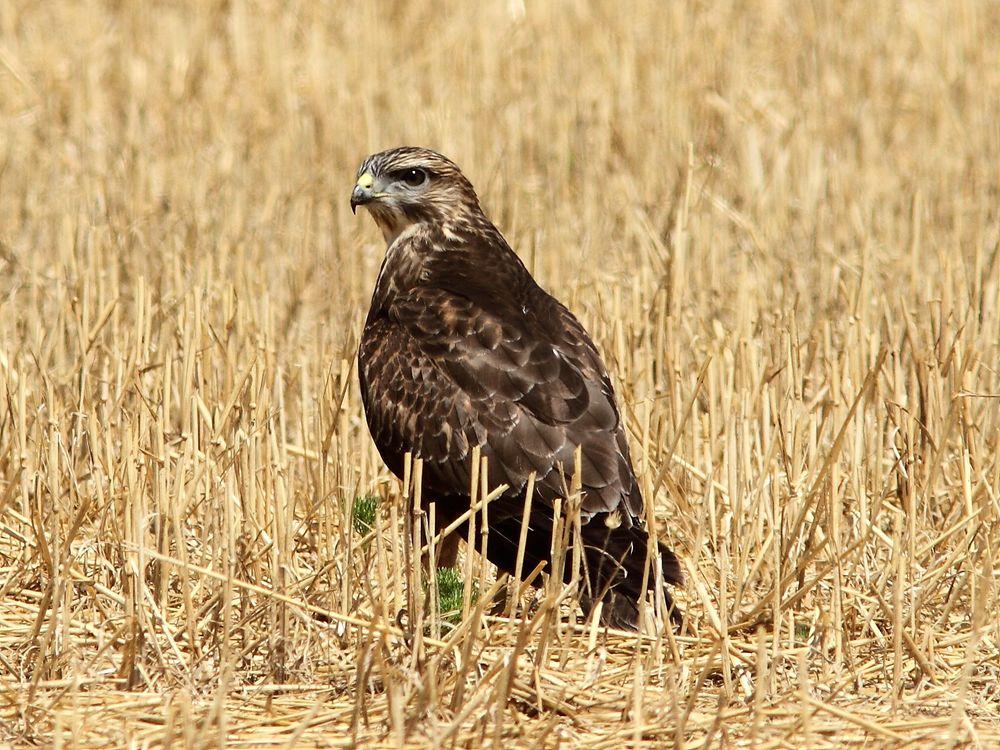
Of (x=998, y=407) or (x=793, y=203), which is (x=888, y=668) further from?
(x=793, y=203)

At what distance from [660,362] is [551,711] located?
9.52 ft

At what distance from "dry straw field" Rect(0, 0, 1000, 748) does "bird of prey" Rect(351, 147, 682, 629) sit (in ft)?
0.65

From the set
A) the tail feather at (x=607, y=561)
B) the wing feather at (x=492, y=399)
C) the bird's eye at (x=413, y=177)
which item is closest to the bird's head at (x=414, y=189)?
the bird's eye at (x=413, y=177)

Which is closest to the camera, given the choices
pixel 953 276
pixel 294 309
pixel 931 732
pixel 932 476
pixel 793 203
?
pixel 931 732

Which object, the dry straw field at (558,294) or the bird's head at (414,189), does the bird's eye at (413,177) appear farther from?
the dry straw field at (558,294)

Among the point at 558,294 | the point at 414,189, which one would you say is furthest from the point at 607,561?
the point at 558,294

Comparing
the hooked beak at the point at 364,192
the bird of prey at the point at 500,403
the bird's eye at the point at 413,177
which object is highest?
the bird's eye at the point at 413,177

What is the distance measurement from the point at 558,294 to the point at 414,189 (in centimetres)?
200

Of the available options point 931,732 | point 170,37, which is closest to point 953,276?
point 931,732

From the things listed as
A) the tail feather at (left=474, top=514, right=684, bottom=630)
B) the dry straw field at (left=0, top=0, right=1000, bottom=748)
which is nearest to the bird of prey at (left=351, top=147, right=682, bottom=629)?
the tail feather at (left=474, top=514, right=684, bottom=630)

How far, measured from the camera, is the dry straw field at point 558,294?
13.9 ft

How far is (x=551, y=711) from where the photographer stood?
404 cm

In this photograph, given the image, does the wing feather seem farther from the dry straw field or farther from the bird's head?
the bird's head

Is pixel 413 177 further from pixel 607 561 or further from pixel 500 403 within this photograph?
pixel 607 561
